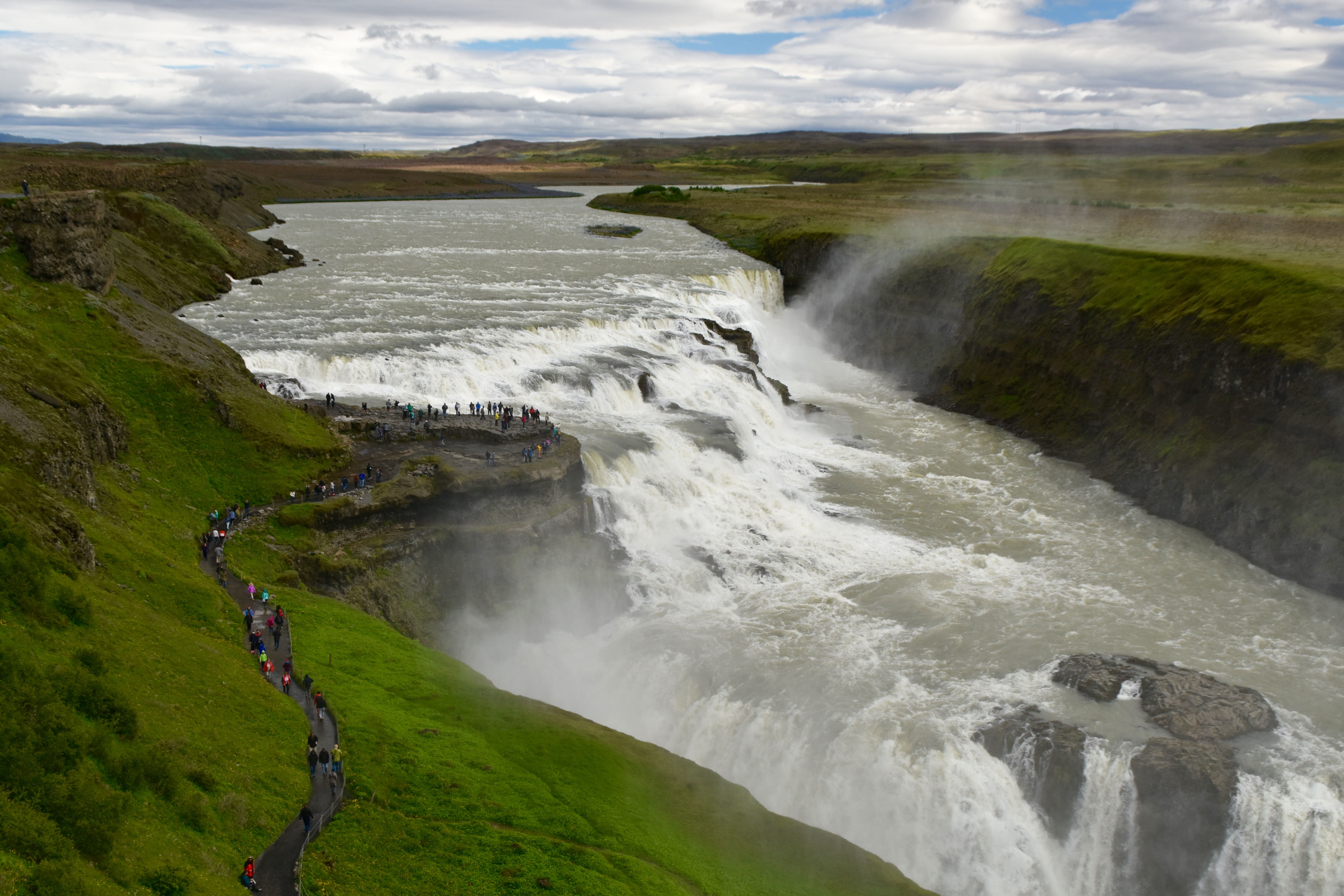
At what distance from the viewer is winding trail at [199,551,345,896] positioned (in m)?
18.1

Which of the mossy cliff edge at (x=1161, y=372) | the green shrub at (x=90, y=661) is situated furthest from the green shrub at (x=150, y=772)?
the mossy cliff edge at (x=1161, y=372)

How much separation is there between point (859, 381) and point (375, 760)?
56865 millimetres

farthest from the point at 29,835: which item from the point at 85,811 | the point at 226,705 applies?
the point at 226,705

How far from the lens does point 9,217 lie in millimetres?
39406

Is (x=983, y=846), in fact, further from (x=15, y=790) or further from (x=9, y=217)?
(x=9, y=217)

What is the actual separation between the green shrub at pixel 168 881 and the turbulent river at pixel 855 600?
57.5 ft

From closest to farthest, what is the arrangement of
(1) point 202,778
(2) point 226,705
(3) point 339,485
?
(1) point 202,778 < (2) point 226,705 < (3) point 339,485

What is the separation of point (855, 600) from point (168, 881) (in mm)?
26825

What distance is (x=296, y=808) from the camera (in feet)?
66.9

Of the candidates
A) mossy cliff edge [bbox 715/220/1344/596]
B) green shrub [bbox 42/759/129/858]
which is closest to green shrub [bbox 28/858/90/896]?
green shrub [bbox 42/759/129/858]

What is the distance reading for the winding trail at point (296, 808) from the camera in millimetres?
18062

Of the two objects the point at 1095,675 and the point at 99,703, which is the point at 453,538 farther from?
the point at 1095,675

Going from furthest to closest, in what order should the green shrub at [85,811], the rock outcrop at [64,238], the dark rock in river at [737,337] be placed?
the dark rock in river at [737,337] → the rock outcrop at [64,238] → the green shrub at [85,811]

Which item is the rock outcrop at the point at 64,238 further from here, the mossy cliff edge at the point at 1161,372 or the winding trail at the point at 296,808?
the mossy cliff edge at the point at 1161,372
